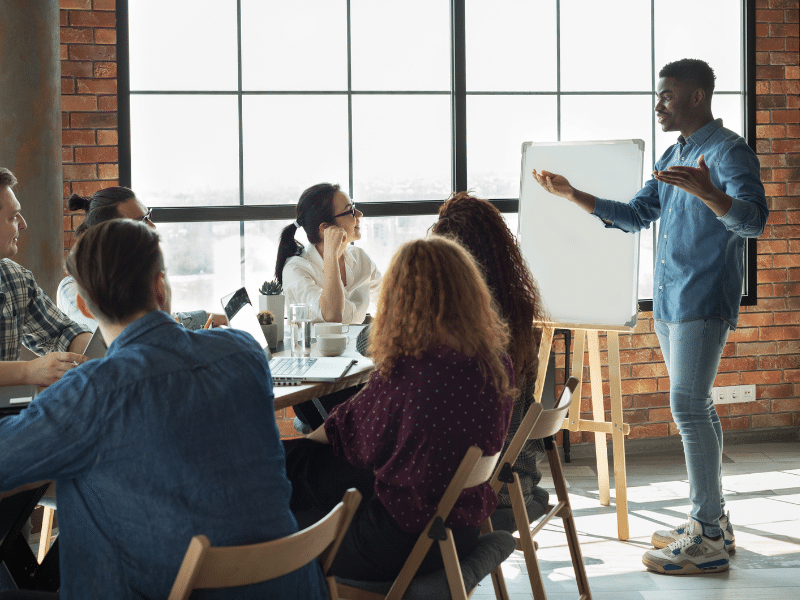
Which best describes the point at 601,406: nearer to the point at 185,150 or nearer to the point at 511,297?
the point at 511,297

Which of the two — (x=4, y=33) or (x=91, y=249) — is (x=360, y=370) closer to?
(x=91, y=249)

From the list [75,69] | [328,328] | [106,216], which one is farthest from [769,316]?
[75,69]

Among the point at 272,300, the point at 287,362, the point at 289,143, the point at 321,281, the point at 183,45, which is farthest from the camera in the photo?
the point at 289,143

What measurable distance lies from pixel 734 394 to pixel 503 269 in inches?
105

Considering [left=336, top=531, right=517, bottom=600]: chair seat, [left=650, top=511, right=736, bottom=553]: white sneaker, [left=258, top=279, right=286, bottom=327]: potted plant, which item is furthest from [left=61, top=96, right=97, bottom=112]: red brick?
[left=650, top=511, right=736, bottom=553]: white sneaker

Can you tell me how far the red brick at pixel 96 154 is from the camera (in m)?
3.52

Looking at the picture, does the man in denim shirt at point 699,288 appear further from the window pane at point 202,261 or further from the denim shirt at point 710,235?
the window pane at point 202,261

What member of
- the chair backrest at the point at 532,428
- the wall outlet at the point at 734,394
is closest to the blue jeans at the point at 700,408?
the chair backrest at the point at 532,428

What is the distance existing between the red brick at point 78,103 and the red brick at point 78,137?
0.10m

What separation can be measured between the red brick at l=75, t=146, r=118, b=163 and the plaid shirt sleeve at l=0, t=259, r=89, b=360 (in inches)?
56.1

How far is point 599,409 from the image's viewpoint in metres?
3.21

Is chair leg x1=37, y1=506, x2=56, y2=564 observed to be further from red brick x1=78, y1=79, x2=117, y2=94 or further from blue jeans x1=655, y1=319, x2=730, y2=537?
blue jeans x1=655, y1=319, x2=730, y2=537

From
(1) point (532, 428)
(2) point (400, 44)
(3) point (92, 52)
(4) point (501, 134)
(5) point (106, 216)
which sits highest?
(2) point (400, 44)

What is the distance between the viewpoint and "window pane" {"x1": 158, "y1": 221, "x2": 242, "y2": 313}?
3721 mm
